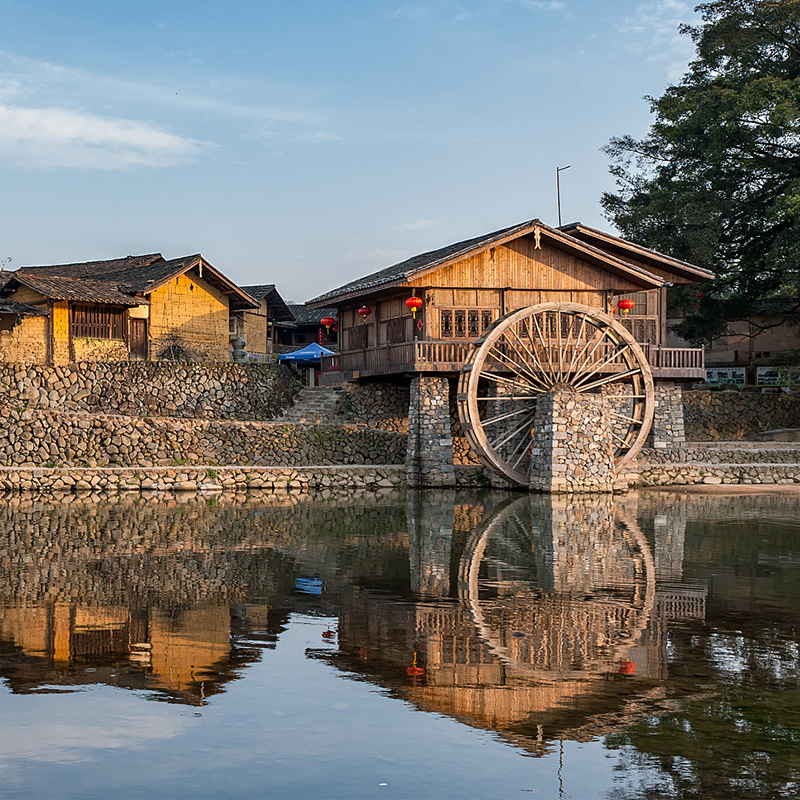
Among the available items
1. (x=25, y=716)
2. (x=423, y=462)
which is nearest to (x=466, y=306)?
(x=423, y=462)

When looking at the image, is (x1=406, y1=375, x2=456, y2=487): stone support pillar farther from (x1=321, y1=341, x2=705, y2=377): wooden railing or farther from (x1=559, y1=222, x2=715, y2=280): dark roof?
(x1=559, y1=222, x2=715, y2=280): dark roof

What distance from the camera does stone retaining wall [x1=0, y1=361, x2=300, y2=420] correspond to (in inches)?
1182

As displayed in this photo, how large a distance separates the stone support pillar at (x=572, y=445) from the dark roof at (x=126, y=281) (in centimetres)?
1486

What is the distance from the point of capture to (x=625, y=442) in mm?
26891

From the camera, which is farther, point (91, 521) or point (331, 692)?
point (91, 521)

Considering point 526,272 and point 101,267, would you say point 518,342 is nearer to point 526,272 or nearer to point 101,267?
point 526,272

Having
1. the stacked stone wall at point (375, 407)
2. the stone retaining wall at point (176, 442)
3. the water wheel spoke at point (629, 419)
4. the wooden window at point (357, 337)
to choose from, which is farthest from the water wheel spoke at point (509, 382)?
the wooden window at point (357, 337)

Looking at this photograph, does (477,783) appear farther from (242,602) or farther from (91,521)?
(91,521)

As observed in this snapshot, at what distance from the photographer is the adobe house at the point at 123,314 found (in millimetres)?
31938

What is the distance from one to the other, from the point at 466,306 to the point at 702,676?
63.6 ft

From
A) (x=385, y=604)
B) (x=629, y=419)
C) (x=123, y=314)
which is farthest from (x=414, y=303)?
(x=385, y=604)

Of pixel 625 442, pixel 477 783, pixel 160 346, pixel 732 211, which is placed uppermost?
pixel 732 211

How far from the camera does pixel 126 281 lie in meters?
35.6

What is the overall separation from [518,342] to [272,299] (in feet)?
64.9
